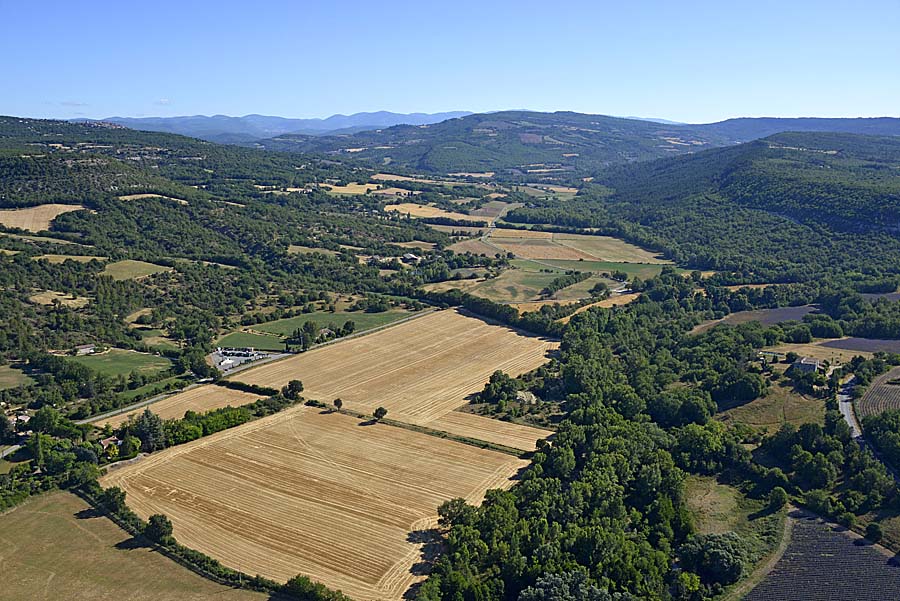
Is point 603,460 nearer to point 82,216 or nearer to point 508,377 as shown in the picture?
point 508,377

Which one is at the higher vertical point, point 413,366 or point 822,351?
point 822,351

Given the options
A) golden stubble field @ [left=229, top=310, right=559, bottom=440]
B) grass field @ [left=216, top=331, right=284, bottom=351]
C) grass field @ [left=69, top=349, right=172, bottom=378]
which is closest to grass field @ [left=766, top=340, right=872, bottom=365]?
golden stubble field @ [left=229, top=310, right=559, bottom=440]

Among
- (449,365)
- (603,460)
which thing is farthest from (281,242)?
(603,460)

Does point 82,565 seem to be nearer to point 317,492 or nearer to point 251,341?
point 317,492

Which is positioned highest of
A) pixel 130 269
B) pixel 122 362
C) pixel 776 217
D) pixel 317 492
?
pixel 776 217

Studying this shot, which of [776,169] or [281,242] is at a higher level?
[776,169]

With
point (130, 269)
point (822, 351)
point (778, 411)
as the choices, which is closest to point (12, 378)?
point (130, 269)

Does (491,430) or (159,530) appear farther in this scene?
(491,430)
